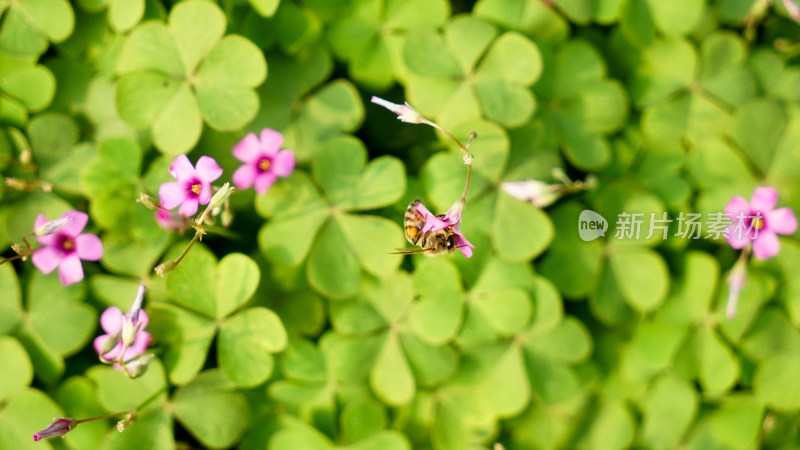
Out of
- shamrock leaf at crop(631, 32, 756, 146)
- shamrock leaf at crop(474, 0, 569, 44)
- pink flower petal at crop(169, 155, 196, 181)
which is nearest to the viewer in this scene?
pink flower petal at crop(169, 155, 196, 181)

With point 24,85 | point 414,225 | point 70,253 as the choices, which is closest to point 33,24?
point 24,85

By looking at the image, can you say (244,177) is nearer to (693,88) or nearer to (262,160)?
(262,160)

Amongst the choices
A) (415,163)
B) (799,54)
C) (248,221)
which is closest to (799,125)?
(799,54)

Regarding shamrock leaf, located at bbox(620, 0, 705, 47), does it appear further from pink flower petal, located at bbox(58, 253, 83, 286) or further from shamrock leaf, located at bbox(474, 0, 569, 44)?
pink flower petal, located at bbox(58, 253, 83, 286)

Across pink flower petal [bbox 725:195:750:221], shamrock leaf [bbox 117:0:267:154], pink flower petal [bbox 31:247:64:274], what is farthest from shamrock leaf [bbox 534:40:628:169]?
pink flower petal [bbox 31:247:64:274]

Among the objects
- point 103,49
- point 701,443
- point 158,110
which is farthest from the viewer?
point 701,443

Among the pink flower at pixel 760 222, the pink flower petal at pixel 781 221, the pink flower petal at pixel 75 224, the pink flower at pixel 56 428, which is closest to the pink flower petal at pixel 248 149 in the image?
the pink flower petal at pixel 75 224

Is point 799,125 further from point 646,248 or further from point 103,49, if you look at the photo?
point 103,49

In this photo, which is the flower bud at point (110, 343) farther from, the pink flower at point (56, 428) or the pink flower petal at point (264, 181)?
the pink flower petal at point (264, 181)
